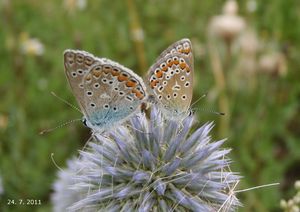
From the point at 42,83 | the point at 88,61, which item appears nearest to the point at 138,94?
the point at 88,61

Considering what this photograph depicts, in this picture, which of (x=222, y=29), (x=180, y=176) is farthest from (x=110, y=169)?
(x=222, y=29)

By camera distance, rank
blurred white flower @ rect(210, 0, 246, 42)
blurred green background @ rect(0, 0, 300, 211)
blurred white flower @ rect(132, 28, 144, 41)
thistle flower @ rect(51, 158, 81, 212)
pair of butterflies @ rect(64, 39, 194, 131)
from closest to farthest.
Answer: pair of butterflies @ rect(64, 39, 194, 131), thistle flower @ rect(51, 158, 81, 212), blurred green background @ rect(0, 0, 300, 211), blurred white flower @ rect(210, 0, 246, 42), blurred white flower @ rect(132, 28, 144, 41)

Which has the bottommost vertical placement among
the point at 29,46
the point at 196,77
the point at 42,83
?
the point at 196,77

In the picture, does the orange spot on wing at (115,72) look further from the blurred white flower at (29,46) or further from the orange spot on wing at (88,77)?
the blurred white flower at (29,46)

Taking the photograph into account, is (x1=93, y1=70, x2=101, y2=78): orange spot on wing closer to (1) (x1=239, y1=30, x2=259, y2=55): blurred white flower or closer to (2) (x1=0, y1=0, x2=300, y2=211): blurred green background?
(2) (x1=0, y1=0, x2=300, y2=211): blurred green background

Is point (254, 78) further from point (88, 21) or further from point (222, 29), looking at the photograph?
point (88, 21)

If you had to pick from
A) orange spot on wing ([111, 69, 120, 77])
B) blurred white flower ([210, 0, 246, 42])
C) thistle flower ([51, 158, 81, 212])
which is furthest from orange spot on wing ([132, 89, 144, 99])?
blurred white flower ([210, 0, 246, 42])

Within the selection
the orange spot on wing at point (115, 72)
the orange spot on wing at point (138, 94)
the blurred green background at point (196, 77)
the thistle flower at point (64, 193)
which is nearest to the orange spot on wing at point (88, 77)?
the orange spot on wing at point (115, 72)

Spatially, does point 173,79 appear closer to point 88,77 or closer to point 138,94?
point 138,94
